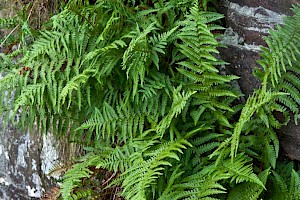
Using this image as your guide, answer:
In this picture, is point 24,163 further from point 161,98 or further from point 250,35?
point 250,35

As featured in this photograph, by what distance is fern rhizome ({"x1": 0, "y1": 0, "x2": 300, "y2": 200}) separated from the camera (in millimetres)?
2320

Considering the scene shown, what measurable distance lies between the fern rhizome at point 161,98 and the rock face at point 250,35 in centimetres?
8

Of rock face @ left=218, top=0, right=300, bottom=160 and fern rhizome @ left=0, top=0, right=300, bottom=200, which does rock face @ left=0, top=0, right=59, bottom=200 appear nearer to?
fern rhizome @ left=0, top=0, right=300, bottom=200

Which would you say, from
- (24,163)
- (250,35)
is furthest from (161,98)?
(24,163)

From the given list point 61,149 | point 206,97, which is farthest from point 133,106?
point 61,149

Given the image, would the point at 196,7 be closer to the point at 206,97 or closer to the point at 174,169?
the point at 206,97

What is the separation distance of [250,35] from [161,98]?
0.68 m

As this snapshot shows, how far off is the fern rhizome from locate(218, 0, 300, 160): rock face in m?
0.08

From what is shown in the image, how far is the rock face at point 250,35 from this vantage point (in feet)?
8.05

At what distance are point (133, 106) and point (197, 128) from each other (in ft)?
1.47

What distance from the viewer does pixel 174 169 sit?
2449 mm

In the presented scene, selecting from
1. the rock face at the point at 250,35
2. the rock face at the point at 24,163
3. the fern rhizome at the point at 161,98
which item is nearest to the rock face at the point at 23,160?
the rock face at the point at 24,163

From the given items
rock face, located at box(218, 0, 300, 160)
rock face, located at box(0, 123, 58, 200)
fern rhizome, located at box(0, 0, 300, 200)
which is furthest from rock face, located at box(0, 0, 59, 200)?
rock face, located at box(218, 0, 300, 160)

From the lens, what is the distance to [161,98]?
2668mm
